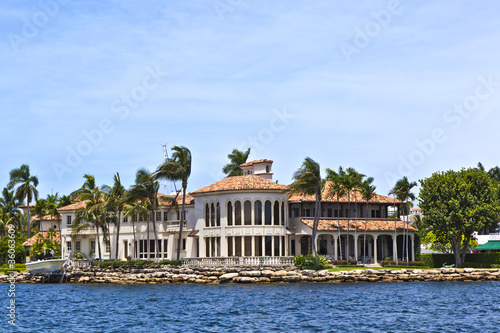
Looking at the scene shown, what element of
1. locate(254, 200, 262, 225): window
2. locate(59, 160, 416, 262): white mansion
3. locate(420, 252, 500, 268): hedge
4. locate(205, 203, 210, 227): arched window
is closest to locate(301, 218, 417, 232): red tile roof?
locate(59, 160, 416, 262): white mansion

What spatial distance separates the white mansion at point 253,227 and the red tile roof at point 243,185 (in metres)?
0.09

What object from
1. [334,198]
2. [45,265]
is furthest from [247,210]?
[45,265]

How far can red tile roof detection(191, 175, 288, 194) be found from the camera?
219ft

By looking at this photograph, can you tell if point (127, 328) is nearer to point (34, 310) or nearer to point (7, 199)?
point (34, 310)

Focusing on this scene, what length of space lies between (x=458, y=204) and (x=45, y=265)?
3963cm

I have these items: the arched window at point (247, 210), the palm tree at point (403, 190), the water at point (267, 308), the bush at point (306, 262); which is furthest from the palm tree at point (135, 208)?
the palm tree at point (403, 190)

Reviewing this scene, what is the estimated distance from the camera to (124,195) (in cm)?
7238

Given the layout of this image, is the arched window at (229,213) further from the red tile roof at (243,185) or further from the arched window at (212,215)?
the arched window at (212,215)

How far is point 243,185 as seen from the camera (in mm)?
67125

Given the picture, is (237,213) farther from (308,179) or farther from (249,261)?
(308,179)

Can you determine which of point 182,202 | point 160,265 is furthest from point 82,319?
point 182,202

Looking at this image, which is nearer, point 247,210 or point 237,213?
point 247,210

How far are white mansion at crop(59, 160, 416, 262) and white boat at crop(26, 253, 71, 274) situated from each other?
801 centimetres

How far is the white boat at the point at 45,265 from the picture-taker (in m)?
69.9
